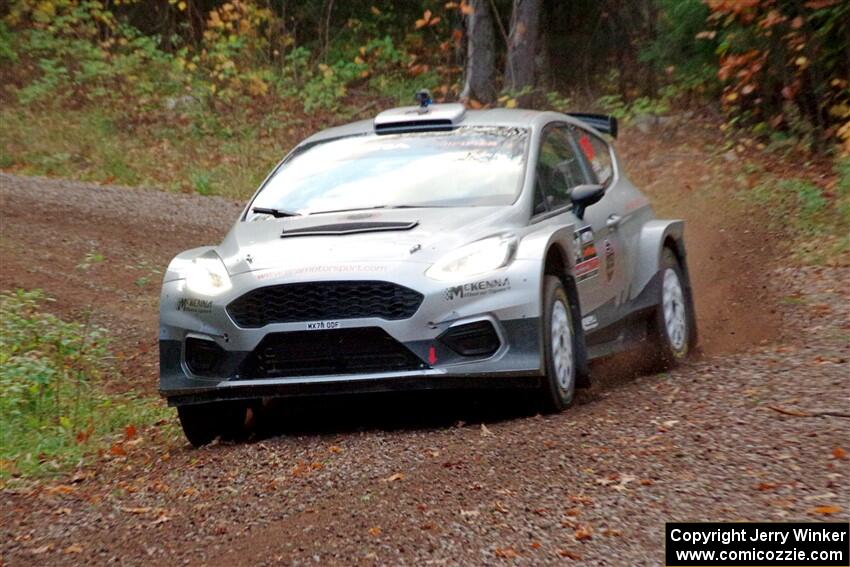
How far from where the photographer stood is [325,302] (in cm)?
678

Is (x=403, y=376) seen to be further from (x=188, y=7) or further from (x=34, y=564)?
(x=188, y=7)

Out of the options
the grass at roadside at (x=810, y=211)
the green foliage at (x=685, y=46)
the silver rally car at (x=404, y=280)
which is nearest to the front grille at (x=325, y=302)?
the silver rally car at (x=404, y=280)

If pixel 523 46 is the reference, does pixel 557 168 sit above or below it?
below

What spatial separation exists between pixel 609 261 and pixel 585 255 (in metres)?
0.58

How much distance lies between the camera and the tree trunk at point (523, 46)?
21969 millimetres

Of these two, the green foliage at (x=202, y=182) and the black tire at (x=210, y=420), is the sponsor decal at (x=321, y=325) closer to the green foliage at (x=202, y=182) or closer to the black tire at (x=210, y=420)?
the black tire at (x=210, y=420)

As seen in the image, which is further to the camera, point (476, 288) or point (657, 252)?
point (657, 252)

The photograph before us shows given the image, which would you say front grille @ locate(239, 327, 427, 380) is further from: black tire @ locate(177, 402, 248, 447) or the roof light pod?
the roof light pod

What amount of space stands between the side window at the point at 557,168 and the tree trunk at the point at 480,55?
45.8 ft

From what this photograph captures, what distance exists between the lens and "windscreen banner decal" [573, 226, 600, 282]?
7.69 m

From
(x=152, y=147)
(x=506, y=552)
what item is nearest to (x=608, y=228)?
(x=506, y=552)

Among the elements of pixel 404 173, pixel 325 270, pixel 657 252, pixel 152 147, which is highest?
pixel 152 147

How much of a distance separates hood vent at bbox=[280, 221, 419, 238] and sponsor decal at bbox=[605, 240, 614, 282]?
5.19 feet

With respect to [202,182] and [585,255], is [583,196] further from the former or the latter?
[202,182]
